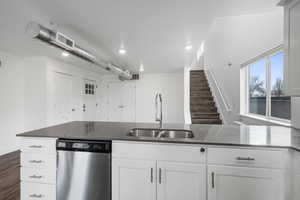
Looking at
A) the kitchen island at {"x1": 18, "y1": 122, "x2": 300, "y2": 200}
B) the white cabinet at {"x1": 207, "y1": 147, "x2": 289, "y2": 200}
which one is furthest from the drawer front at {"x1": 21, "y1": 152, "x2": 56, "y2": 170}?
the white cabinet at {"x1": 207, "y1": 147, "x2": 289, "y2": 200}

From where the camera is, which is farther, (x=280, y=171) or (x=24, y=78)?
(x=24, y=78)

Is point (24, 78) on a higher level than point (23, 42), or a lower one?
lower

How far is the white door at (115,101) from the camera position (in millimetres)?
7621

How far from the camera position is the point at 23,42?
3.39 m

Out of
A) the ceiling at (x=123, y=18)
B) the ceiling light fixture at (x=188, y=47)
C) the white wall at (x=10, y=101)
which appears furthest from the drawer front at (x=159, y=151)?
the white wall at (x=10, y=101)

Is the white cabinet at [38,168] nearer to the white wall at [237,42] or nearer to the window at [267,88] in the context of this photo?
the window at [267,88]

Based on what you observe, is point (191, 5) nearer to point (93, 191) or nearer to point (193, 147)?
point (193, 147)

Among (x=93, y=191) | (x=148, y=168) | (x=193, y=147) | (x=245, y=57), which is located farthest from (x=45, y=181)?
(x=245, y=57)

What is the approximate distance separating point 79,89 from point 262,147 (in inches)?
221

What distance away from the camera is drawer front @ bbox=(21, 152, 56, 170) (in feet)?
5.79

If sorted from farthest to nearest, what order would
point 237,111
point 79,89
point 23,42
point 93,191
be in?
1. point 79,89
2. point 237,111
3. point 23,42
4. point 93,191

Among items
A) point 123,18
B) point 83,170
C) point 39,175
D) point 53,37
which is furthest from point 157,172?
point 53,37

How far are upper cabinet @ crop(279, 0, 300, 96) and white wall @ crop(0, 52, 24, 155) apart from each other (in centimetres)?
499

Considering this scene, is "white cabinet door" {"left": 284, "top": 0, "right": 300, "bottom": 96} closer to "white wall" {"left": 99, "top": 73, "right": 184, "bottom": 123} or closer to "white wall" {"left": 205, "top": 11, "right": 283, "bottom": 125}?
"white wall" {"left": 205, "top": 11, "right": 283, "bottom": 125}
